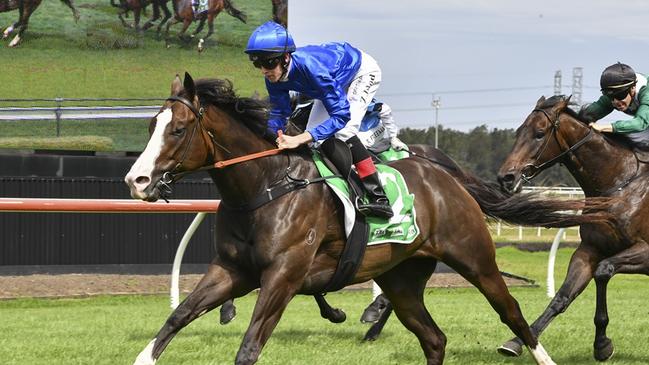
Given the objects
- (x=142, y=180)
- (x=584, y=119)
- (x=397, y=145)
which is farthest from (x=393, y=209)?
(x=584, y=119)

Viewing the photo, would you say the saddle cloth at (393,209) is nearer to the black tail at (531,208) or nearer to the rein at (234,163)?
the rein at (234,163)

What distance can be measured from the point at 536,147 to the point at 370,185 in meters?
1.87

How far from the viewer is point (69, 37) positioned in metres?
13.7

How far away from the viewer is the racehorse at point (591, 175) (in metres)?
6.85

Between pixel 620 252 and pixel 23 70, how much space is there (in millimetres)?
8758

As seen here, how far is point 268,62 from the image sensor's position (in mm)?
5250

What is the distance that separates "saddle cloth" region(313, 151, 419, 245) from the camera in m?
5.44

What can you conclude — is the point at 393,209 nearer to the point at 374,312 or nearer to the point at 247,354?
the point at 247,354

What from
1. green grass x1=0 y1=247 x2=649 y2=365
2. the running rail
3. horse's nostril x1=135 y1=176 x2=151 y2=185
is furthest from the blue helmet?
the running rail

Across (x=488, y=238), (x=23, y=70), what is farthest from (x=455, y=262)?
(x=23, y=70)

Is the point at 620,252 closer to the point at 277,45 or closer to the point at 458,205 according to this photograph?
the point at 458,205

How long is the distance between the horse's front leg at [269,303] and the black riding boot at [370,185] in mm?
605

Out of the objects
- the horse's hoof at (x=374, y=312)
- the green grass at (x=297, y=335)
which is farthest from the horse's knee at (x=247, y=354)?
the horse's hoof at (x=374, y=312)

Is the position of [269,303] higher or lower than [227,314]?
higher
